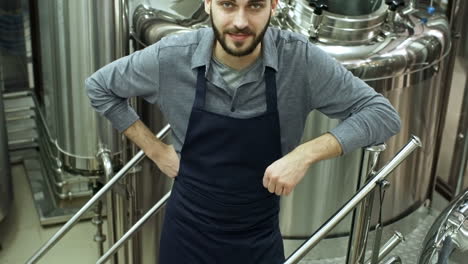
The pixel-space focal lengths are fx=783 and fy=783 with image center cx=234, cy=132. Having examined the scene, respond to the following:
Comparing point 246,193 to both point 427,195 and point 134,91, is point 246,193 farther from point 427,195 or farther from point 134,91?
point 427,195

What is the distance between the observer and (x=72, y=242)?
4562 mm

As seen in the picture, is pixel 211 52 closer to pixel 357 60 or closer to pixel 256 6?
pixel 256 6

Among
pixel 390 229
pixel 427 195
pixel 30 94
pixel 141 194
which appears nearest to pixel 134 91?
pixel 141 194

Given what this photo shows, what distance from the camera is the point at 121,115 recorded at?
2.52 m

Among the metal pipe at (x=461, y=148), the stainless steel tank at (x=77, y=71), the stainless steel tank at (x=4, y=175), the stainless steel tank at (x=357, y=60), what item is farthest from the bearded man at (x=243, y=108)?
the metal pipe at (x=461, y=148)

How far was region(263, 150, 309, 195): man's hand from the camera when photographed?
2.18 metres

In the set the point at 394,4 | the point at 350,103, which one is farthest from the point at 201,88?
the point at 394,4

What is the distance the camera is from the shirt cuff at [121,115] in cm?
249

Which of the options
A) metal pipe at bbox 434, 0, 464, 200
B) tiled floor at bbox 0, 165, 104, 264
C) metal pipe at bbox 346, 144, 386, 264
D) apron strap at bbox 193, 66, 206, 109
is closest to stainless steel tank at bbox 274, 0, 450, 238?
metal pipe at bbox 434, 0, 464, 200

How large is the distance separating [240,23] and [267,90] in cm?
23

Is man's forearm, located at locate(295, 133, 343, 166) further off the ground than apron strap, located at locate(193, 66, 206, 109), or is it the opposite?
apron strap, located at locate(193, 66, 206, 109)

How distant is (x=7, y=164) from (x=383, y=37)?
87.4 inches

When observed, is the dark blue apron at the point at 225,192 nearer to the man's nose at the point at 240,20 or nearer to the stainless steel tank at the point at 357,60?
the man's nose at the point at 240,20

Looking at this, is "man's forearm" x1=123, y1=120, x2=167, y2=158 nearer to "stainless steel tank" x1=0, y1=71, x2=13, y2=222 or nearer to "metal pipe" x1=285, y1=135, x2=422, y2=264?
"metal pipe" x1=285, y1=135, x2=422, y2=264
